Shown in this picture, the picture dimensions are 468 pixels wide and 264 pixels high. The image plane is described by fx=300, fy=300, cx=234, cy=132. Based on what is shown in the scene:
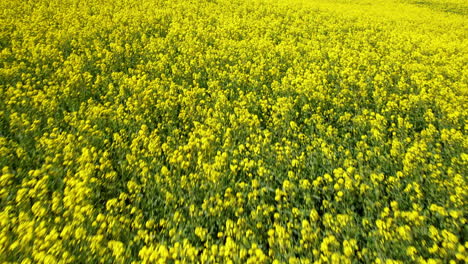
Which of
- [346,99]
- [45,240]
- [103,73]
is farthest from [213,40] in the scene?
[45,240]

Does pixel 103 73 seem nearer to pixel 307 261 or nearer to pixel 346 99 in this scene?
pixel 346 99

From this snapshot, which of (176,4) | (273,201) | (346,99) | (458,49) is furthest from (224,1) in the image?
(273,201)

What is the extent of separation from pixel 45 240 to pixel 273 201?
253 centimetres

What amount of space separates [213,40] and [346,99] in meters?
5.52

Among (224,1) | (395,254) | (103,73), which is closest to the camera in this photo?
(395,254)

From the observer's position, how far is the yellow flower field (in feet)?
10.2

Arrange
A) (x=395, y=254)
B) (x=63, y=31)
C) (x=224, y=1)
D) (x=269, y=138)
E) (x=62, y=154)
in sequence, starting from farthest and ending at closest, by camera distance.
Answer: (x=224, y=1), (x=63, y=31), (x=269, y=138), (x=62, y=154), (x=395, y=254)

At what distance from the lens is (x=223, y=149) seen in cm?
483

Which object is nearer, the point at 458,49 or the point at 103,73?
the point at 103,73

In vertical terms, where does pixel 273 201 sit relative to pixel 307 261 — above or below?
below

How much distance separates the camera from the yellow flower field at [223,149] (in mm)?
3123

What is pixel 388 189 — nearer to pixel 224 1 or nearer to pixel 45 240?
pixel 45 240

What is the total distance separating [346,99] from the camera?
679 cm

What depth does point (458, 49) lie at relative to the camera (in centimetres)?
1106
